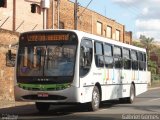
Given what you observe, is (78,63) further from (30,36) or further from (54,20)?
(54,20)

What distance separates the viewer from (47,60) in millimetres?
18688

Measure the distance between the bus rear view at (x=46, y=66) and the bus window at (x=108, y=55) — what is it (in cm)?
330

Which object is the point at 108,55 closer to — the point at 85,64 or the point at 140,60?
the point at 85,64

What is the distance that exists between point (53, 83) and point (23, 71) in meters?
1.36

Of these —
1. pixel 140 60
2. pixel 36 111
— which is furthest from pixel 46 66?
pixel 140 60

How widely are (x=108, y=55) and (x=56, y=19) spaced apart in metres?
21.2

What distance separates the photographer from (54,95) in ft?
60.1

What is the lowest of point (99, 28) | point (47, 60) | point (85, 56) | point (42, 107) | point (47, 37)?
point (42, 107)

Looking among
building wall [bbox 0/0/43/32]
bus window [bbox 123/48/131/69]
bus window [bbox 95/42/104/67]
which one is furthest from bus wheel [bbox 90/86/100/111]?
building wall [bbox 0/0/43/32]

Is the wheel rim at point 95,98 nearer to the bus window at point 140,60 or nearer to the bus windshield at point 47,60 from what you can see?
the bus windshield at point 47,60

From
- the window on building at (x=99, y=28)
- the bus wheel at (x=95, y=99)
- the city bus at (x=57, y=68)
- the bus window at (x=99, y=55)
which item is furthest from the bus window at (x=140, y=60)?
the window on building at (x=99, y=28)

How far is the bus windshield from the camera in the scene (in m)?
18.5

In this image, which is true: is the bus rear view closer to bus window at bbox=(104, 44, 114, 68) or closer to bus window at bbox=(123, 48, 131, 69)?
bus window at bbox=(104, 44, 114, 68)

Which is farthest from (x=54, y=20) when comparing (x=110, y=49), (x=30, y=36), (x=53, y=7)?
(x=30, y=36)
